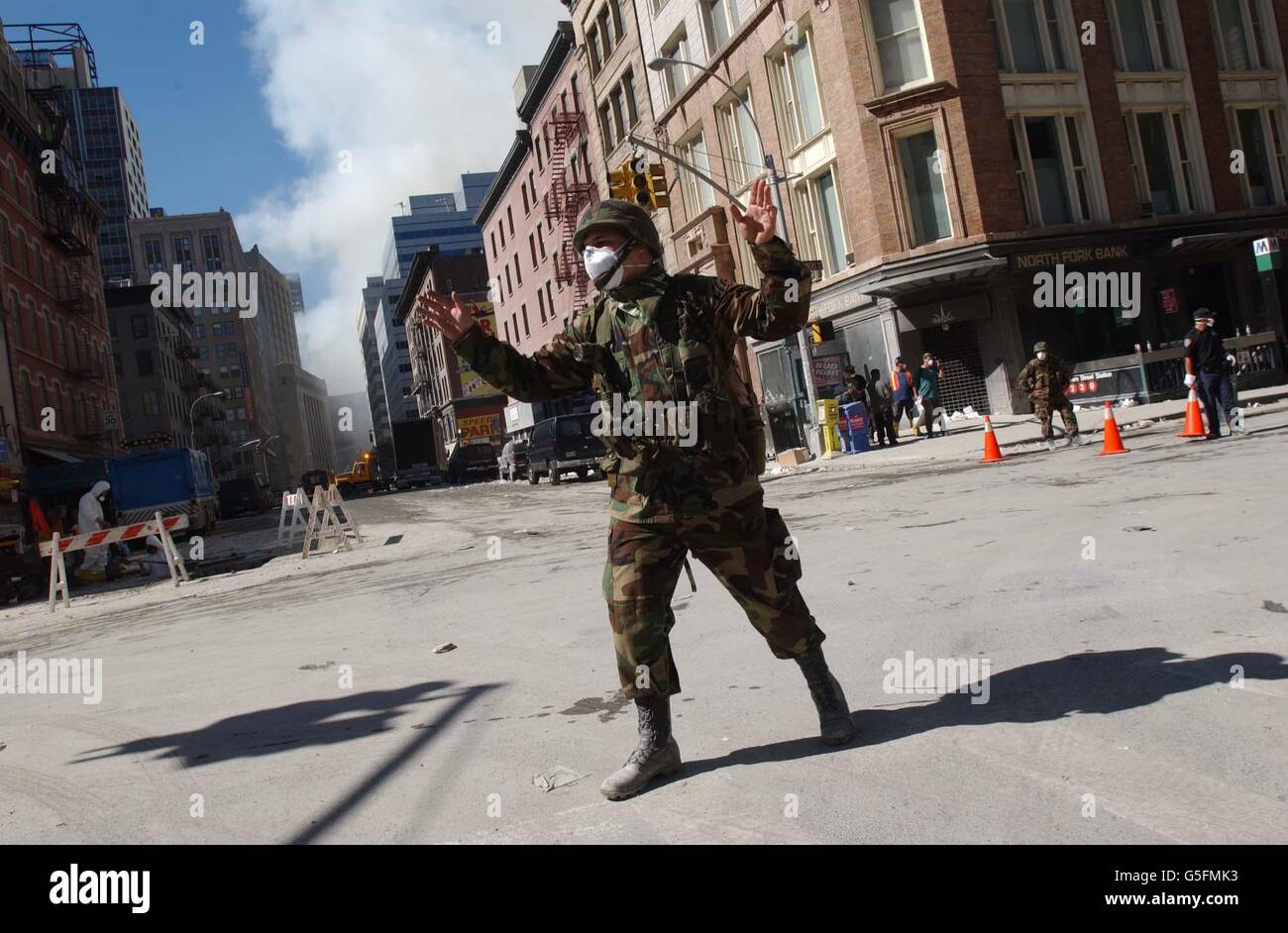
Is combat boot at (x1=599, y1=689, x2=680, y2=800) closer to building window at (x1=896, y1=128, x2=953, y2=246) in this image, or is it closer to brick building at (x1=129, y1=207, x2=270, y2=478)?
building window at (x1=896, y1=128, x2=953, y2=246)

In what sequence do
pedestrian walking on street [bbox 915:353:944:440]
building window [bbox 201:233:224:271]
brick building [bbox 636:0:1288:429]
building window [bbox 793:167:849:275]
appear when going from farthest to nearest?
building window [bbox 201:233:224:271] < building window [bbox 793:167:849:275] < brick building [bbox 636:0:1288:429] < pedestrian walking on street [bbox 915:353:944:440]

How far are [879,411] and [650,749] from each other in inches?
761

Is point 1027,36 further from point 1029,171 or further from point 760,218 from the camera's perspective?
point 760,218

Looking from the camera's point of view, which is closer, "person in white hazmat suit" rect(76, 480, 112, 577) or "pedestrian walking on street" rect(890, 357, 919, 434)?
"person in white hazmat suit" rect(76, 480, 112, 577)

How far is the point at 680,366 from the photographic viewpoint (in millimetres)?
Answer: 3518

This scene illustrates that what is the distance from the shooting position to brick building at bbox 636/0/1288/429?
23.9 m

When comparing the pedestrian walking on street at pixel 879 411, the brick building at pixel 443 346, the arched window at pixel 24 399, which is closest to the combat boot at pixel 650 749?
the pedestrian walking on street at pixel 879 411

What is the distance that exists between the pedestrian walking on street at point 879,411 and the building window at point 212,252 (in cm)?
13463

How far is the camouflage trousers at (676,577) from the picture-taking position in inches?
138

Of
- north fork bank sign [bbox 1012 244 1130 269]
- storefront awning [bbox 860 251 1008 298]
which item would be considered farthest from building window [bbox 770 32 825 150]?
north fork bank sign [bbox 1012 244 1130 269]

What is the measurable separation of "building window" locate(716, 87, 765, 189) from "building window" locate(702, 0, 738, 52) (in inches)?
73.9

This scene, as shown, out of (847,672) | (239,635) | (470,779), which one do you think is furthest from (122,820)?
(239,635)

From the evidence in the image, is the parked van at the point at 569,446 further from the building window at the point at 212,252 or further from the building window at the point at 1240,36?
the building window at the point at 212,252
